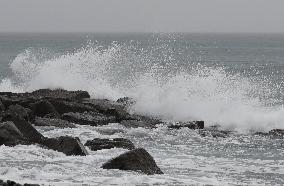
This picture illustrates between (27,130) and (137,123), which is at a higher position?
(27,130)

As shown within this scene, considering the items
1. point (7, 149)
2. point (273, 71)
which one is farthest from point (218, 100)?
point (273, 71)

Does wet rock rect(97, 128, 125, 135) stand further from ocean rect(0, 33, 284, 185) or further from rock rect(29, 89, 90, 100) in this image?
rock rect(29, 89, 90, 100)

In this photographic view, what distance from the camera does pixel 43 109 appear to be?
2294cm

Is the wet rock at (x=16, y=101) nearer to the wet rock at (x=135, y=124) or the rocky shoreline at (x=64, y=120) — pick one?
the rocky shoreline at (x=64, y=120)

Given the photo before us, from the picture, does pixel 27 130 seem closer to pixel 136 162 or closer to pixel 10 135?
pixel 10 135

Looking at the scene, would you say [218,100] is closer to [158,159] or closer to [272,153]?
[272,153]

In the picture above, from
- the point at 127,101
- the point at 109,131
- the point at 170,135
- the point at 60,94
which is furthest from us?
the point at 127,101

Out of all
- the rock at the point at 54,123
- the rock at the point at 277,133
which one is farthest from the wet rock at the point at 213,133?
the rock at the point at 54,123

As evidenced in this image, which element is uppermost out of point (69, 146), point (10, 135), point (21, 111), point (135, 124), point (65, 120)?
point (10, 135)

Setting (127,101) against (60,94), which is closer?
(60,94)

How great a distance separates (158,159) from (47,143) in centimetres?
316

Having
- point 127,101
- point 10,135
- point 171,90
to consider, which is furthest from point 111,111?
point 10,135

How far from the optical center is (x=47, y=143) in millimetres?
15672

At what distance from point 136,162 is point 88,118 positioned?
384 inches
